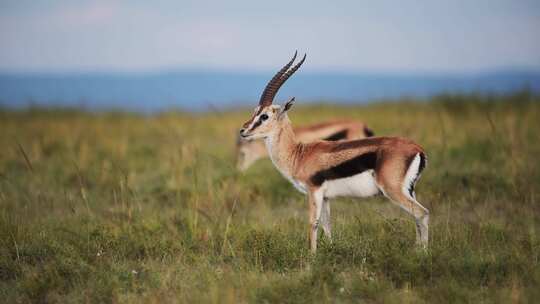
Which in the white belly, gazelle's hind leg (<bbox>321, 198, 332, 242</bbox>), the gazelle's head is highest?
the gazelle's head

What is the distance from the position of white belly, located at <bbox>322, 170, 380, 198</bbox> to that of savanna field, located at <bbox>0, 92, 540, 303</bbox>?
1.11ft

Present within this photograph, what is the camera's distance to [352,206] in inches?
326

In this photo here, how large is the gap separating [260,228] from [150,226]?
4.21 feet

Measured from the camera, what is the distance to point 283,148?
670cm

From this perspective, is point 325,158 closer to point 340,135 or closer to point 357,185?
→ point 357,185

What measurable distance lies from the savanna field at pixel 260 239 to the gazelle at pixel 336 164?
306 mm

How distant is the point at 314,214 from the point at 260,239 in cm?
58

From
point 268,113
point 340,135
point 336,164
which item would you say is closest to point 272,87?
point 268,113

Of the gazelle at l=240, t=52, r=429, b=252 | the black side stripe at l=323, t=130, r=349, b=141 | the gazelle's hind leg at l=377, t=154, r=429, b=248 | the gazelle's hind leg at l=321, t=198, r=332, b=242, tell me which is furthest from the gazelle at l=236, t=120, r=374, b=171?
the gazelle's hind leg at l=377, t=154, r=429, b=248

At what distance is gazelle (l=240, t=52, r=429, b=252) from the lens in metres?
5.82

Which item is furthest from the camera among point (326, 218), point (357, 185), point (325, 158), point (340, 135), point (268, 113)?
point (340, 135)

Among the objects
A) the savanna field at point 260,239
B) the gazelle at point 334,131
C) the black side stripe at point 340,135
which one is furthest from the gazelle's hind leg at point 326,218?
the black side stripe at point 340,135

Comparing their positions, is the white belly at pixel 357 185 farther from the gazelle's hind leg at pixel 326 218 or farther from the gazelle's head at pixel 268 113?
the gazelle's head at pixel 268 113

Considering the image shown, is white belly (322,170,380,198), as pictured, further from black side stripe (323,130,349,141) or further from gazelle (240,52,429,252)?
black side stripe (323,130,349,141)
